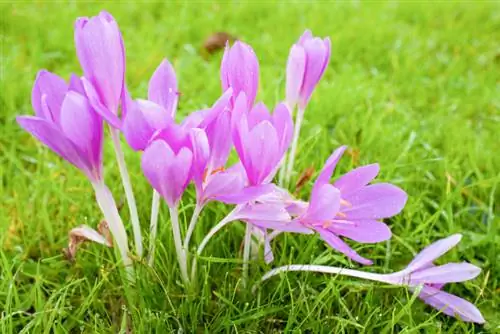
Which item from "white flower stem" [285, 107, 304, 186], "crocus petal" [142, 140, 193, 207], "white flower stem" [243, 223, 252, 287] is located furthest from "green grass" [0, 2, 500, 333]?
"crocus petal" [142, 140, 193, 207]

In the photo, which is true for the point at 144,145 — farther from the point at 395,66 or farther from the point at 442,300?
the point at 395,66

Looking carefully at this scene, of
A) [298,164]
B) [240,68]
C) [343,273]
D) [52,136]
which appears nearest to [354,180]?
[343,273]

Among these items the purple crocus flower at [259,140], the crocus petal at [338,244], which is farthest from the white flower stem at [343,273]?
the purple crocus flower at [259,140]

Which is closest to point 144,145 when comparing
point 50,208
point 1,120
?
point 50,208

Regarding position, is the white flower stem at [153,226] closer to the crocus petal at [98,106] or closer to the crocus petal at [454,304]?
the crocus petal at [98,106]

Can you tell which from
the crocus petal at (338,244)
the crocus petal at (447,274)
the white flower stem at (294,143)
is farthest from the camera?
the white flower stem at (294,143)
